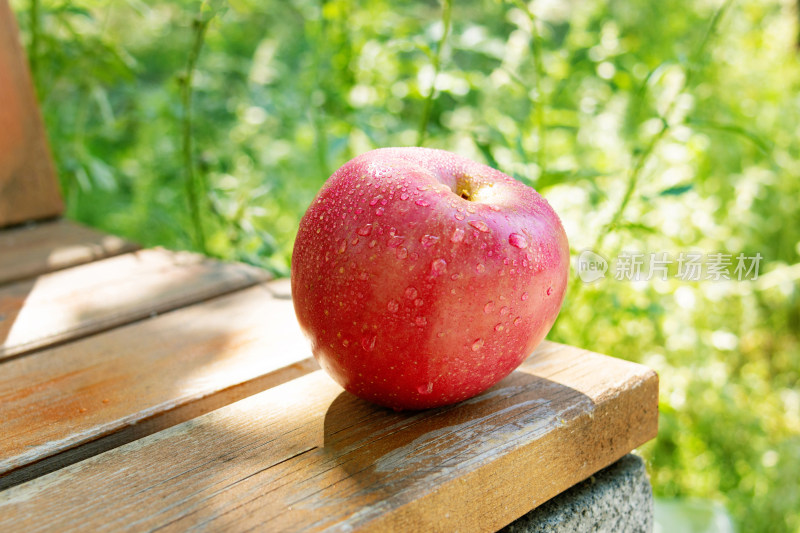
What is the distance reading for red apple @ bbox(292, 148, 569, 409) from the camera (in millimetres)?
749

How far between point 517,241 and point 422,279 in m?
0.11

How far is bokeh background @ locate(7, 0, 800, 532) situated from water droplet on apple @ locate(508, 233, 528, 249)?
2.28 feet

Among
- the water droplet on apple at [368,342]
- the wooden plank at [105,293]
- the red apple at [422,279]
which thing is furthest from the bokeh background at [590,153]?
the water droplet on apple at [368,342]

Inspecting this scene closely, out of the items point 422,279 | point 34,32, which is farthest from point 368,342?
point 34,32

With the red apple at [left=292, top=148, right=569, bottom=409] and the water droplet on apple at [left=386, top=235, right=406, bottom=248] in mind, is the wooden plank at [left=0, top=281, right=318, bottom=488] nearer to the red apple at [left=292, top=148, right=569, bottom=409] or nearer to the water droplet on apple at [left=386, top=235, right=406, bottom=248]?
the red apple at [left=292, top=148, right=569, bottom=409]

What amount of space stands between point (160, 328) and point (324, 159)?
36.3 inches

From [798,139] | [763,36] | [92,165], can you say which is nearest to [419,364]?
[92,165]

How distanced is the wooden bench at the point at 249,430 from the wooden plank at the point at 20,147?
0.64 meters

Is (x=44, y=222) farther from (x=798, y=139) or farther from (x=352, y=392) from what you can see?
(x=798, y=139)

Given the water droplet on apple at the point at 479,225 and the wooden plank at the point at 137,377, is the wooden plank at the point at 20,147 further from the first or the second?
the water droplet on apple at the point at 479,225

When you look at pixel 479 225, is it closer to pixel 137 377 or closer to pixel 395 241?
pixel 395 241

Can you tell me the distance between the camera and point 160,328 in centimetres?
122

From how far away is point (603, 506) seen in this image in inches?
36.4

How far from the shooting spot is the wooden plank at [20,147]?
73.5 inches
